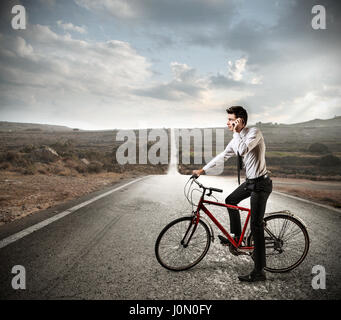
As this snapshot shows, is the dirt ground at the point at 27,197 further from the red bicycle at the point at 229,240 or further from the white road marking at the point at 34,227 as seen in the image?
the red bicycle at the point at 229,240

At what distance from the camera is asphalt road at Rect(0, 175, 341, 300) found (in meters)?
2.27

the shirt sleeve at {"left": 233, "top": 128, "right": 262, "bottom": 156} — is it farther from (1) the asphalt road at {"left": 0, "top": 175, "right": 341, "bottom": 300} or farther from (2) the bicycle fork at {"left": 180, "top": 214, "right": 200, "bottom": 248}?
(1) the asphalt road at {"left": 0, "top": 175, "right": 341, "bottom": 300}

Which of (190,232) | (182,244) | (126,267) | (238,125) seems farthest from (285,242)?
(126,267)

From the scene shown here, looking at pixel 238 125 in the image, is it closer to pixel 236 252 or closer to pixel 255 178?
pixel 255 178

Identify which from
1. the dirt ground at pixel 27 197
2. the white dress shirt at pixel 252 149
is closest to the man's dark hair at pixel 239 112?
the white dress shirt at pixel 252 149

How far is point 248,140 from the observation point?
2490mm

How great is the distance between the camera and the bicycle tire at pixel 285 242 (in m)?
2.87

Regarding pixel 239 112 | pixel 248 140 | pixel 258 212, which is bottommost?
pixel 258 212

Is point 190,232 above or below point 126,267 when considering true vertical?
above

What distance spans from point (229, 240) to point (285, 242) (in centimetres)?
84

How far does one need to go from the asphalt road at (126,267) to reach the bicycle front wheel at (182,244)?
0.42 ft
